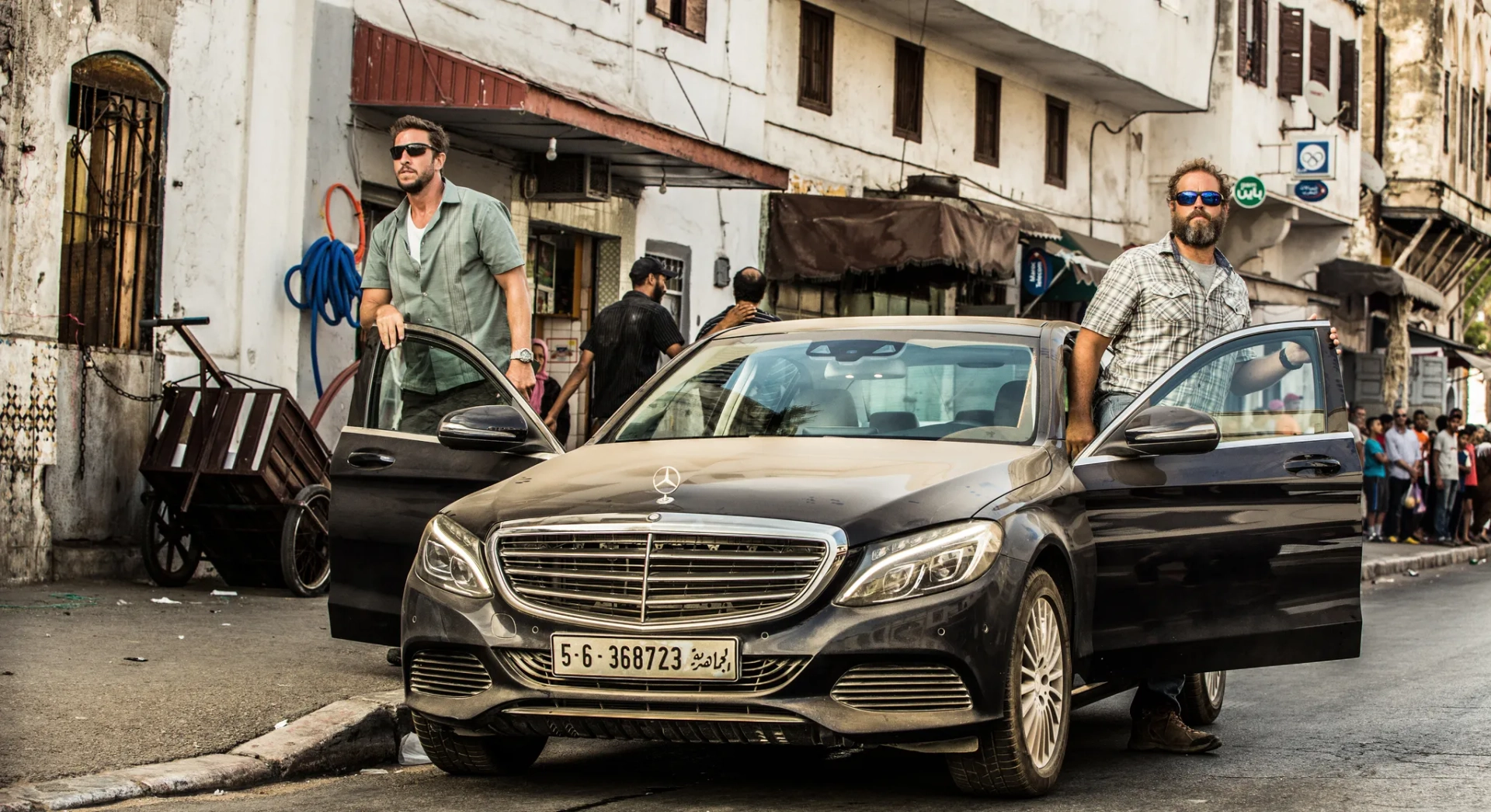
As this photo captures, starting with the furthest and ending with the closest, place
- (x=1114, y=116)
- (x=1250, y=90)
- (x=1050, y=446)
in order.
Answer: (x=1250, y=90) < (x=1114, y=116) < (x=1050, y=446)

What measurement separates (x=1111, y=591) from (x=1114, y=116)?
81.1ft

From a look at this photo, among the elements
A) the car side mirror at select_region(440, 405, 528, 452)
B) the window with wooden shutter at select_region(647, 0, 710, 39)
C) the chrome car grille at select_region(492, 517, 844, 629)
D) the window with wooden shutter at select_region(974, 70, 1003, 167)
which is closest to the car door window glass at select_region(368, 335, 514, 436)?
the car side mirror at select_region(440, 405, 528, 452)

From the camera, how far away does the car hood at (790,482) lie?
5746 mm

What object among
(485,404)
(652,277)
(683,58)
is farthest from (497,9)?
(485,404)

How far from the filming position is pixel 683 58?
19.4 m

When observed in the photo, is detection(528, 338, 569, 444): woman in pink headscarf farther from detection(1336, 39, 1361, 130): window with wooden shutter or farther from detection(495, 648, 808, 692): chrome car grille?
detection(1336, 39, 1361, 130): window with wooden shutter

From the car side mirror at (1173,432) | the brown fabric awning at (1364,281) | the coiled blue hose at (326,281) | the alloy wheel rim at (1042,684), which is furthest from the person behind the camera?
the brown fabric awning at (1364,281)

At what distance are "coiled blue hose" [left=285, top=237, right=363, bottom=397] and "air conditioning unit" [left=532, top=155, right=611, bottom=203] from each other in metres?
3.31

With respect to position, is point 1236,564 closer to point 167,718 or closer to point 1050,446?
point 1050,446

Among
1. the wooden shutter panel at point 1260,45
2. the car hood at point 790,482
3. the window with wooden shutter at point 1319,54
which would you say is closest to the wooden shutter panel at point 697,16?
the car hood at point 790,482

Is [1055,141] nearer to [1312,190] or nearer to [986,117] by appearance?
[986,117]

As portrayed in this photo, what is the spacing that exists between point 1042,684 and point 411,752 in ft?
7.85

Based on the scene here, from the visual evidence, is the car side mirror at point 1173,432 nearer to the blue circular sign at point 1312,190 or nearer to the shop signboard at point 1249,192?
the shop signboard at point 1249,192

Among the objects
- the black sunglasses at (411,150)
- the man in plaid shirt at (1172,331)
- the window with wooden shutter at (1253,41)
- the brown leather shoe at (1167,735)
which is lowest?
the brown leather shoe at (1167,735)
